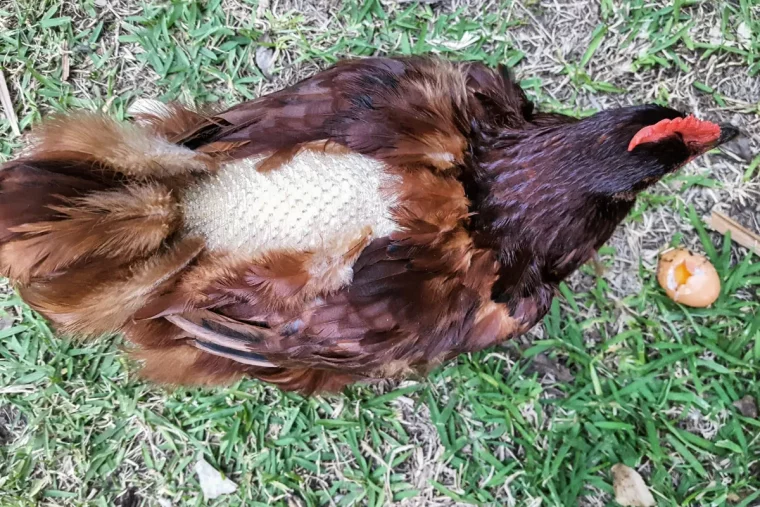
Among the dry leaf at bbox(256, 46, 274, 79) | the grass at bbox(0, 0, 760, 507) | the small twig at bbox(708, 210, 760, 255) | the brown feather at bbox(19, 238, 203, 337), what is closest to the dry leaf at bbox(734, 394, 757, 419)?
the grass at bbox(0, 0, 760, 507)

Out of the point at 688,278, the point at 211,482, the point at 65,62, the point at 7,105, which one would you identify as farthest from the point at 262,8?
the point at 688,278

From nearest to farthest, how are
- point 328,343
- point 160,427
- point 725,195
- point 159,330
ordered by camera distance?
point 328,343, point 159,330, point 160,427, point 725,195

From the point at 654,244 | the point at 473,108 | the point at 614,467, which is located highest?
the point at 473,108

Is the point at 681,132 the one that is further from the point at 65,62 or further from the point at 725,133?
the point at 65,62

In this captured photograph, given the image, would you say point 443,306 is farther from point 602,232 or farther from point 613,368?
point 613,368

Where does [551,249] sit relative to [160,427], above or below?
above

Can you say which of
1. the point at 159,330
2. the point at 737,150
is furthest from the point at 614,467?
the point at 159,330
